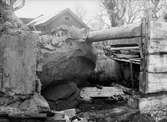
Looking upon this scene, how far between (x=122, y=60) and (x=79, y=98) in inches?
73.2

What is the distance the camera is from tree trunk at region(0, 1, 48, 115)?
2996 millimetres

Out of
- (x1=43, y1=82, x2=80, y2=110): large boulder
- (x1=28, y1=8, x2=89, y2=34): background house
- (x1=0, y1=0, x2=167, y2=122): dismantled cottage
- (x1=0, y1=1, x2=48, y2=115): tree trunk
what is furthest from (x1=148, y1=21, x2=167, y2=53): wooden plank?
(x1=28, y1=8, x2=89, y2=34): background house

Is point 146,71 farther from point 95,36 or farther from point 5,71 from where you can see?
point 5,71

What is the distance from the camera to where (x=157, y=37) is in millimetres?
3877

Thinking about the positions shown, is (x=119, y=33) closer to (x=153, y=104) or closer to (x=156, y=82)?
(x=156, y=82)

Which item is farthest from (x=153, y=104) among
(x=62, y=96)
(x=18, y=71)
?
(x=18, y=71)

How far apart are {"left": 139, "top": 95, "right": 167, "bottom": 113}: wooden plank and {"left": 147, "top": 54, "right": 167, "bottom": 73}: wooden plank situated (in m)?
0.61

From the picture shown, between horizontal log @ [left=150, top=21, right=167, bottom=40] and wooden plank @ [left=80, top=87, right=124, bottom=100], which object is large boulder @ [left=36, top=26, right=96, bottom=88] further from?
horizontal log @ [left=150, top=21, right=167, bottom=40]

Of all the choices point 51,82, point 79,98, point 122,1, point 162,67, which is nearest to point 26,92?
point 51,82

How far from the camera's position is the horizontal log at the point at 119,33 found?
399cm

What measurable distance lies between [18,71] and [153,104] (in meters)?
2.84

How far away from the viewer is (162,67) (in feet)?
12.9

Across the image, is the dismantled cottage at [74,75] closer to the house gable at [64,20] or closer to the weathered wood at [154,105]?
the weathered wood at [154,105]

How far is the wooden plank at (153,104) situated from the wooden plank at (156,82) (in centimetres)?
20
